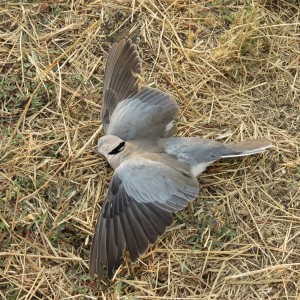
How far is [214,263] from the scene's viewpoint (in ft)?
12.0

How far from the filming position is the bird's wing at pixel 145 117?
396 centimetres

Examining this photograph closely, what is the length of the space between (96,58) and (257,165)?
4.85ft

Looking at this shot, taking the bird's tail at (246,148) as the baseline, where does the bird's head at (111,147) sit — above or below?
above

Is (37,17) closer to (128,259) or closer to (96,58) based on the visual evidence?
(96,58)

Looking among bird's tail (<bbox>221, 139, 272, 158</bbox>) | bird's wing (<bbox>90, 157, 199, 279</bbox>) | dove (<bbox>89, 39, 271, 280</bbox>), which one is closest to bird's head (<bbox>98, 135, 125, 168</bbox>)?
dove (<bbox>89, 39, 271, 280</bbox>)

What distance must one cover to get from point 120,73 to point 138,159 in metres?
0.79

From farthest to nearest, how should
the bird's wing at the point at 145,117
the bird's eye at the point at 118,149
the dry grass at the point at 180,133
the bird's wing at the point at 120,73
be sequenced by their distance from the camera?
the bird's wing at the point at 120,73 < the bird's wing at the point at 145,117 < the bird's eye at the point at 118,149 < the dry grass at the point at 180,133

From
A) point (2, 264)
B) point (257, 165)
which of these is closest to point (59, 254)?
point (2, 264)

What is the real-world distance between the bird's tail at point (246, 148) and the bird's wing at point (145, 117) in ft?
1.46

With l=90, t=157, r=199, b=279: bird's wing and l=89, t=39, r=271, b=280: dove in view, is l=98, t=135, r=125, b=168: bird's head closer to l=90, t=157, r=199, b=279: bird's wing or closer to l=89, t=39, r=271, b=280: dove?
l=89, t=39, r=271, b=280: dove

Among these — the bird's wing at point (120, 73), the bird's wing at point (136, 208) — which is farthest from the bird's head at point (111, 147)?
the bird's wing at point (120, 73)

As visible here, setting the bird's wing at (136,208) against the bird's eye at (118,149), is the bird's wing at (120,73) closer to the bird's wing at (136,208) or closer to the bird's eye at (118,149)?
the bird's eye at (118,149)

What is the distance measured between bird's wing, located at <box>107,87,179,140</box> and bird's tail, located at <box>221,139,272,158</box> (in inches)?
17.5

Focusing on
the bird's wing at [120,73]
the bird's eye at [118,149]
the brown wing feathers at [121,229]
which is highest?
the bird's wing at [120,73]
